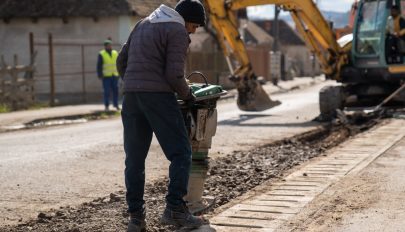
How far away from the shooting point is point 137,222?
6336mm

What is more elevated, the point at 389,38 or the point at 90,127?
the point at 389,38

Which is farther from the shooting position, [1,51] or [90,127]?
[1,51]

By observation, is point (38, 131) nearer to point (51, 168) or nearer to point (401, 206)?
point (51, 168)

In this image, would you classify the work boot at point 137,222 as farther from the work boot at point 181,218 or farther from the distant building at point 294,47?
the distant building at point 294,47

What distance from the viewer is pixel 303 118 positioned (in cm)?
1856

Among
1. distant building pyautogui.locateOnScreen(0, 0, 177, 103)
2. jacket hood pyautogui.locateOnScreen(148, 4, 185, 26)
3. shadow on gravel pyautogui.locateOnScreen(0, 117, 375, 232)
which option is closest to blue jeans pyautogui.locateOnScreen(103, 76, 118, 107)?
distant building pyautogui.locateOnScreen(0, 0, 177, 103)

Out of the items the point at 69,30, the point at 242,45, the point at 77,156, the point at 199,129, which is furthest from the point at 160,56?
the point at 69,30

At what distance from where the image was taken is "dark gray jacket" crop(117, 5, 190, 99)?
623cm

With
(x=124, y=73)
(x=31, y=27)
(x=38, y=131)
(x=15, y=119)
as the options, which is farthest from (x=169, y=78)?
(x=31, y=27)

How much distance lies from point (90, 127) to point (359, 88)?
22.4ft

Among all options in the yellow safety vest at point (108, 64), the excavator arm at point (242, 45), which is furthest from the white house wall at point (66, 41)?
the excavator arm at point (242, 45)

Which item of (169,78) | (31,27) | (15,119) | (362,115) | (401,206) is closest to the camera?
(169,78)

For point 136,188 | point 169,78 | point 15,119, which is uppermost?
point 169,78

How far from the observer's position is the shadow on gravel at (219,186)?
691cm
